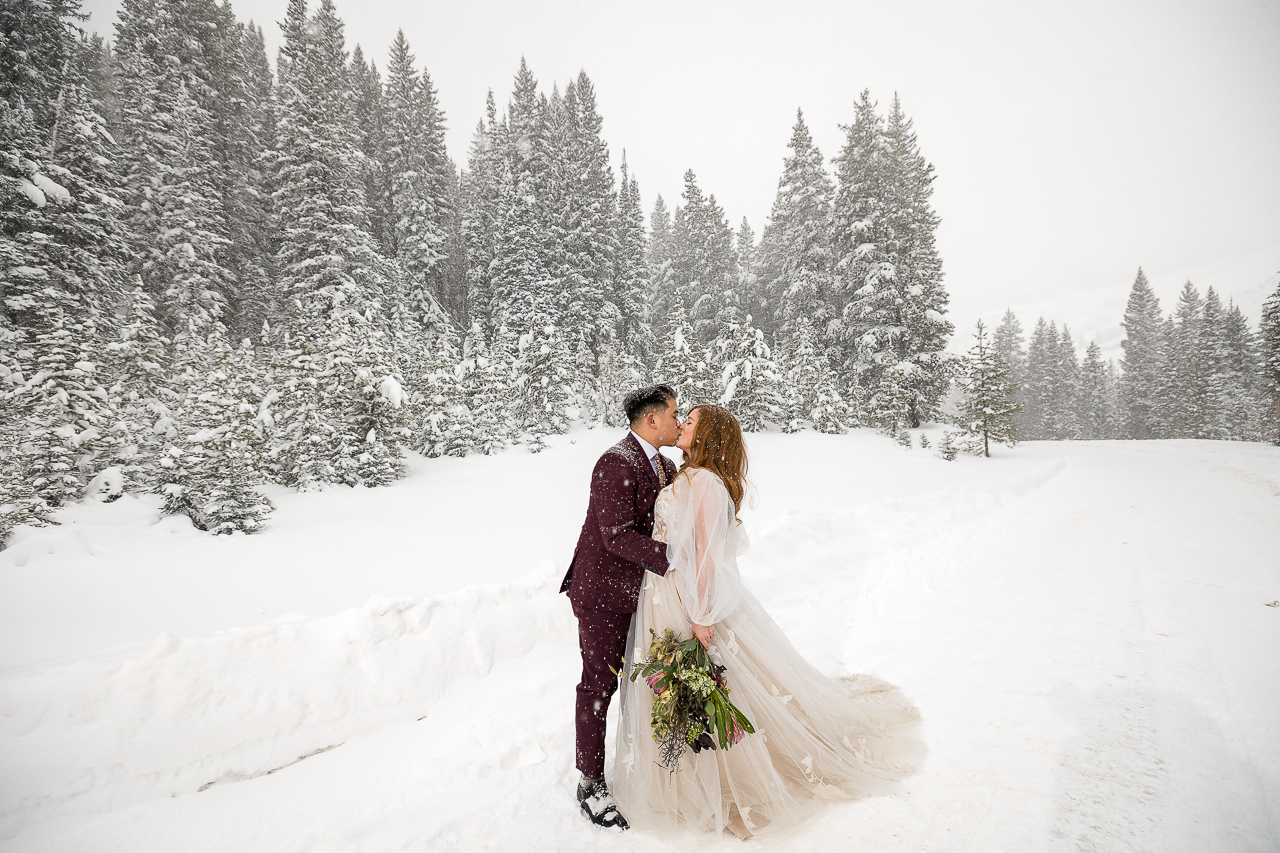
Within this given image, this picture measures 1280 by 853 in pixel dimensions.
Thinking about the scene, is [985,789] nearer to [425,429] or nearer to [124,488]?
[124,488]

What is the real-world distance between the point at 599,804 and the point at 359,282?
23.2 m

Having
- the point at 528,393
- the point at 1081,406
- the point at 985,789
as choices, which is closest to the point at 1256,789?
the point at 985,789

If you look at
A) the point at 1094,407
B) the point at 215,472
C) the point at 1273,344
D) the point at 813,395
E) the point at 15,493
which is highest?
the point at 1273,344

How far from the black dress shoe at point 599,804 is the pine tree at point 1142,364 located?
5817 cm

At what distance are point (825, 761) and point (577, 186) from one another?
96.0 ft

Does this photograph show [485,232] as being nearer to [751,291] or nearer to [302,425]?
[751,291]

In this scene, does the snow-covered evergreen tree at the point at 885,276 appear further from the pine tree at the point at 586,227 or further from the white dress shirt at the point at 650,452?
the white dress shirt at the point at 650,452

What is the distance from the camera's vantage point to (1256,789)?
8.23 ft

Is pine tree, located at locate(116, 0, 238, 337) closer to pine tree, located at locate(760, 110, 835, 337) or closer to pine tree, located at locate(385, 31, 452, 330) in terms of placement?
pine tree, located at locate(385, 31, 452, 330)

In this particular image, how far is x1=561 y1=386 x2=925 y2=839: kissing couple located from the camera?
2721 millimetres

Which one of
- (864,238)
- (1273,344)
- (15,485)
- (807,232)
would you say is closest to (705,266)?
(807,232)

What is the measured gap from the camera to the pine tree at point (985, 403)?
1911cm

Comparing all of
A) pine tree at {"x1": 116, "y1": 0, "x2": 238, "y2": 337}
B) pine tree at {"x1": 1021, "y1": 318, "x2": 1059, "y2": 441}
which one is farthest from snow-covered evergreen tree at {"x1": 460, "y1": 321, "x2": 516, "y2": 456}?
pine tree at {"x1": 1021, "y1": 318, "x2": 1059, "y2": 441}

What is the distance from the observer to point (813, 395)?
822 inches
